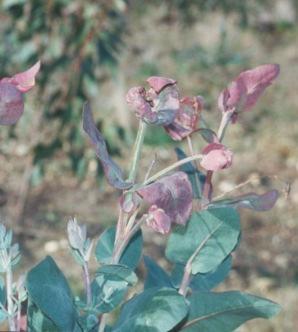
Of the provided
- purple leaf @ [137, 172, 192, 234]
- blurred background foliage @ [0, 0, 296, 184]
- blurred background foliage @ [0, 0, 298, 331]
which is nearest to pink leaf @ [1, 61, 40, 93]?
purple leaf @ [137, 172, 192, 234]

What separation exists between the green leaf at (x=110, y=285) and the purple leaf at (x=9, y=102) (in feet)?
0.47

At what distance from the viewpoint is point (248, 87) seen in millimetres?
863

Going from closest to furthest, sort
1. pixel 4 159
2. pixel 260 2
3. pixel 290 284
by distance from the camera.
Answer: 1. pixel 290 284
2. pixel 4 159
3. pixel 260 2

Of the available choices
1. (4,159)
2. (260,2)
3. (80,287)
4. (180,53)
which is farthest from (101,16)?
(260,2)

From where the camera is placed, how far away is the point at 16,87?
771 mm

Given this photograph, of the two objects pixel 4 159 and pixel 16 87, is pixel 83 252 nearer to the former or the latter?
pixel 16 87

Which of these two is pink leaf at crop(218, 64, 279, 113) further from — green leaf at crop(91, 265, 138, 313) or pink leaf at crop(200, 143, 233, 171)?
green leaf at crop(91, 265, 138, 313)

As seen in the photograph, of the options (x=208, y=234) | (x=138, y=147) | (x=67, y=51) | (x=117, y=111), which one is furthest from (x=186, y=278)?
(x=117, y=111)

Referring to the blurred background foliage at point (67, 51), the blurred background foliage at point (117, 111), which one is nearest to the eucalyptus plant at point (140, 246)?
the blurred background foliage at point (117, 111)

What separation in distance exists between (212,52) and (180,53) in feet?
0.64

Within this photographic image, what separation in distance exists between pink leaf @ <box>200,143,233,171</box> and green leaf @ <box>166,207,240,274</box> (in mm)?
94

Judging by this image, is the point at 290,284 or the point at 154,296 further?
the point at 290,284

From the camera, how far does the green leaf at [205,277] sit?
0.91 meters

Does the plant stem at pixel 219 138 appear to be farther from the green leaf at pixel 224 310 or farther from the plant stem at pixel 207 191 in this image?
the green leaf at pixel 224 310
